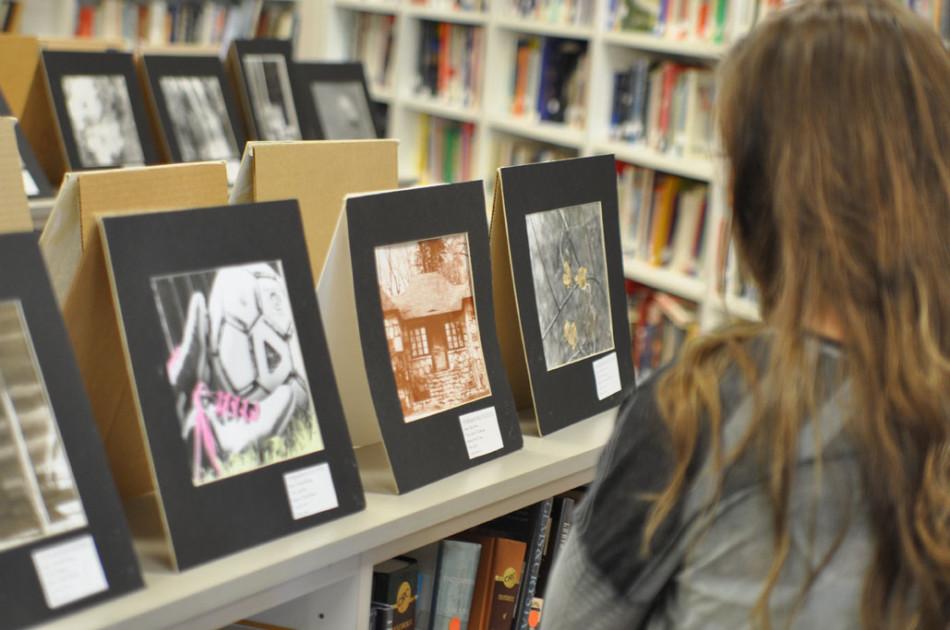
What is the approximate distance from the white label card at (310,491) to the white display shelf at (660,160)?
2.57 meters

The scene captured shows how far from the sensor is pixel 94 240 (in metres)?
1.09

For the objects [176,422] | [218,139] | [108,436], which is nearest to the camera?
[176,422]

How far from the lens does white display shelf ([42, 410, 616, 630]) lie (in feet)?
3.45

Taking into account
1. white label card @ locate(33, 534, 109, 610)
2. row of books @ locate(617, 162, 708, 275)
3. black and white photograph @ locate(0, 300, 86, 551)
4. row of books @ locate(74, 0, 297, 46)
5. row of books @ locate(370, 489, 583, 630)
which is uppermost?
row of books @ locate(74, 0, 297, 46)

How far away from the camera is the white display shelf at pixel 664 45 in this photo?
3.66m

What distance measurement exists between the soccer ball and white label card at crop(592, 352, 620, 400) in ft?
1.84

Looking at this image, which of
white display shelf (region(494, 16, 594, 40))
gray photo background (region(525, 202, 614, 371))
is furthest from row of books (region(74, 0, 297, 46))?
gray photo background (region(525, 202, 614, 371))

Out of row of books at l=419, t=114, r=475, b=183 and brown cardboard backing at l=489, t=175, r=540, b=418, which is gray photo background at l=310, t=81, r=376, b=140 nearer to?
row of books at l=419, t=114, r=475, b=183

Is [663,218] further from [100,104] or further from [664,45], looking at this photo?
[100,104]

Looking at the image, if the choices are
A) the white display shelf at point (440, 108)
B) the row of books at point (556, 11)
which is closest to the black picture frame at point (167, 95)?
the row of books at point (556, 11)

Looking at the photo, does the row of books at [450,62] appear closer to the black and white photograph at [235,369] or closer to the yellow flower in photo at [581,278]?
the yellow flower in photo at [581,278]

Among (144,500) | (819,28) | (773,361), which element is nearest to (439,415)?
(144,500)

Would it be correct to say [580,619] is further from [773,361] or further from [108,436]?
[108,436]

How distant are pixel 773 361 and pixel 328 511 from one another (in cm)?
54
